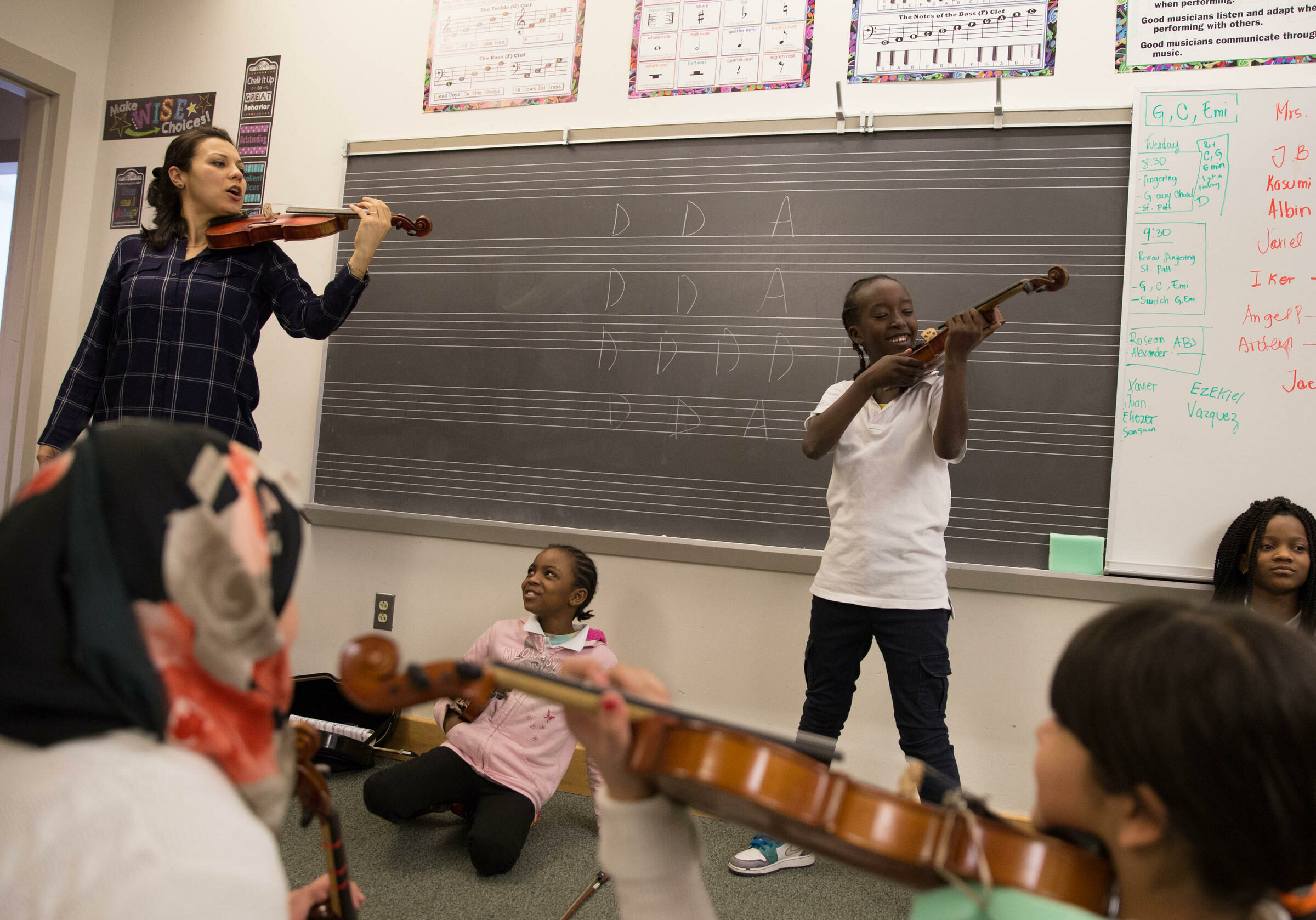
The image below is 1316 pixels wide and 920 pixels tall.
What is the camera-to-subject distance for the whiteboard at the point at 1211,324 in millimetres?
2207

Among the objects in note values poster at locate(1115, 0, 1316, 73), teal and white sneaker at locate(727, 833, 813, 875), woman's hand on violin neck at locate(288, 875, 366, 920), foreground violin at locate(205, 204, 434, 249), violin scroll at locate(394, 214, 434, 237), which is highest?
note values poster at locate(1115, 0, 1316, 73)

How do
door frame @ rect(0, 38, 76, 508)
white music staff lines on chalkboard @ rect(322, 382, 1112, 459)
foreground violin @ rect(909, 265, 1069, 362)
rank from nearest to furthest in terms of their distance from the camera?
foreground violin @ rect(909, 265, 1069, 362), white music staff lines on chalkboard @ rect(322, 382, 1112, 459), door frame @ rect(0, 38, 76, 508)

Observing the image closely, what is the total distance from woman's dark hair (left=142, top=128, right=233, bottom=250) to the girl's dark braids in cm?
125

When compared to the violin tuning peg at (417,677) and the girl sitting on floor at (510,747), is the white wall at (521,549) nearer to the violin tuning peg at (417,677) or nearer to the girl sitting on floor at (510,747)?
the girl sitting on floor at (510,747)

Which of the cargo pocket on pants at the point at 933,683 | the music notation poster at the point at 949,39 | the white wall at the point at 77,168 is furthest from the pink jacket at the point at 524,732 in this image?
the white wall at the point at 77,168

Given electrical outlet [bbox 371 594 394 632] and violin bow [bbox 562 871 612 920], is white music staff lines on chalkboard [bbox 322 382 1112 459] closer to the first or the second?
electrical outlet [bbox 371 594 394 632]

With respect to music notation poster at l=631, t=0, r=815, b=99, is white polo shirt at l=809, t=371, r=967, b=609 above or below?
below

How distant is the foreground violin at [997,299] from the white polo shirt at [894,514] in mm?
73

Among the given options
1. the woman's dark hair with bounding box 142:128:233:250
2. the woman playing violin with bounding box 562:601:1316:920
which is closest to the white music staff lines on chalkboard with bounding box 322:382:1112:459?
the woman's dark hair with bounding box 142:128:233:250

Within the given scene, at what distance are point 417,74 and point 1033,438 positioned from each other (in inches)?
88.5

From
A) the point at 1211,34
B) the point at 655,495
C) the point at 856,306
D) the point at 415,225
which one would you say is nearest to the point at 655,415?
the point at 655,495

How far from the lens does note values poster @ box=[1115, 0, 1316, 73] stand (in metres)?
2.26

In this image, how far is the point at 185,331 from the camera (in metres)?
2.11

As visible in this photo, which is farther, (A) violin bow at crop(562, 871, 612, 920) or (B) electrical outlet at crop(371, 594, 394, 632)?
(B) electrical outlet at crop(371, 594, 394, 632)
